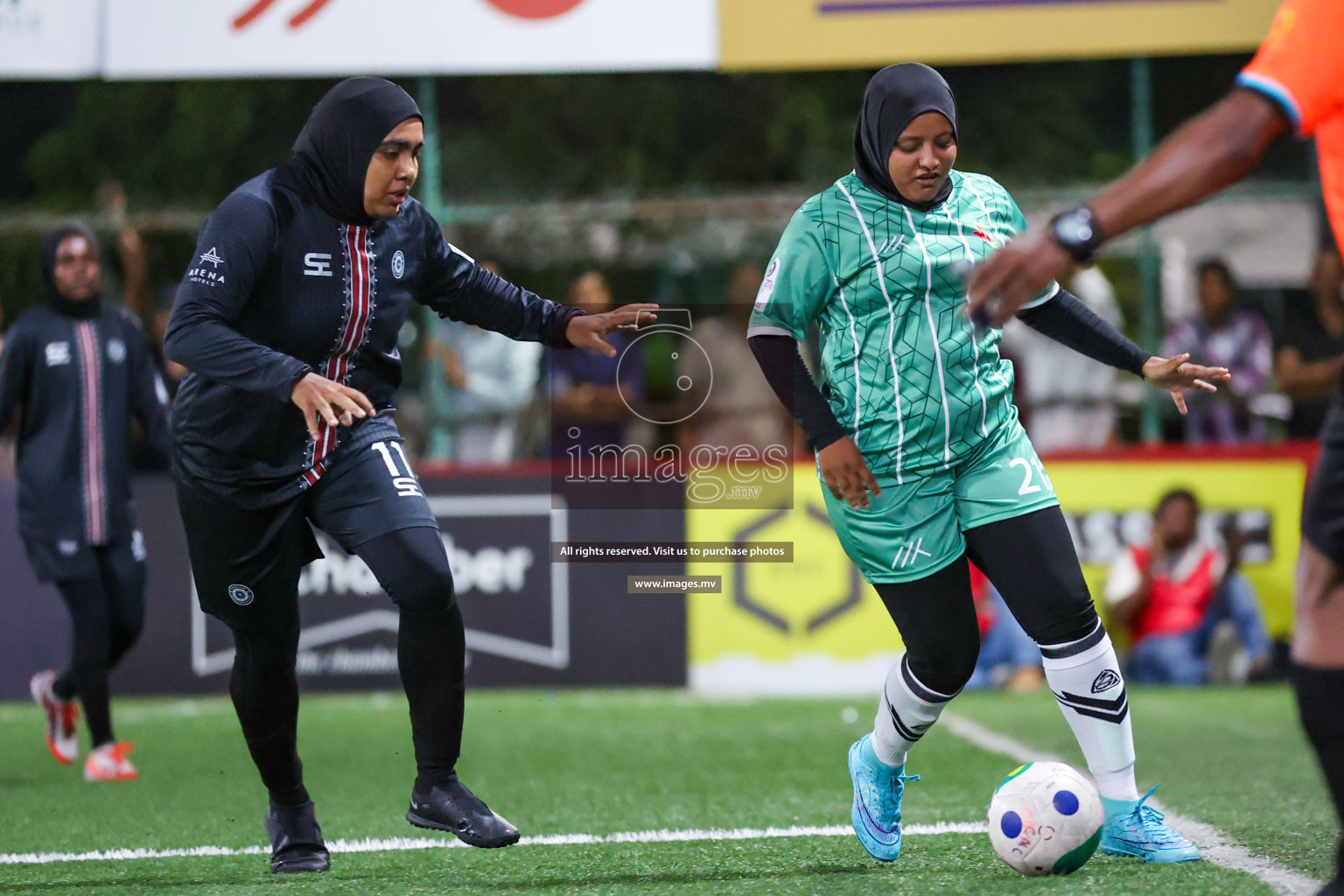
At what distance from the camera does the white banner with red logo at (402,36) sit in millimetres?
10391

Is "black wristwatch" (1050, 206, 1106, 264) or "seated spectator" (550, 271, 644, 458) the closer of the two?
"black wristwatch" (1050, 206, 1106, 264)

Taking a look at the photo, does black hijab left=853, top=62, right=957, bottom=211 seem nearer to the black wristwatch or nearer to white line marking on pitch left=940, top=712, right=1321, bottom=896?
the black wristwatch

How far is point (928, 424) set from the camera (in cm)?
429

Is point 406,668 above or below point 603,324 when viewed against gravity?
below

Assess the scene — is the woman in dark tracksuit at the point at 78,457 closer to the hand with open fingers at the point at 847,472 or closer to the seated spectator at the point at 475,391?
the seated spectator at the point at 475,391

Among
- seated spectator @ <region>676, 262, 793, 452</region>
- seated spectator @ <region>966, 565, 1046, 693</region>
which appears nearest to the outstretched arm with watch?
seated spectator @ <region>676, 262, 793, 452</region>

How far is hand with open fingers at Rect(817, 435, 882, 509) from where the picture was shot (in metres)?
4.24

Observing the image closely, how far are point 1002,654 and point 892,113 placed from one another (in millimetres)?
6190

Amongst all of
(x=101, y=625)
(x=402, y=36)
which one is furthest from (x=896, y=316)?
(x=402, y=36)

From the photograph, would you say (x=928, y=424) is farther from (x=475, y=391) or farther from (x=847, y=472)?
(x=475, y=391)

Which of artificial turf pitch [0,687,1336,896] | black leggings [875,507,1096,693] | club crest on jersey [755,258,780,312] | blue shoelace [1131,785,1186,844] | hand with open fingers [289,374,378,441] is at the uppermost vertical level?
club crest on jersey [755,258,780,312]

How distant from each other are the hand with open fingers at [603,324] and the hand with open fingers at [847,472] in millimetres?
708

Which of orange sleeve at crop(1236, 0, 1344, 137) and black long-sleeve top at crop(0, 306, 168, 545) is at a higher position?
orange sleeve at crop(1236, 0, 1344, 137)

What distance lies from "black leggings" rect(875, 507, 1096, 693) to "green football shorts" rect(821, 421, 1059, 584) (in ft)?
0.11
